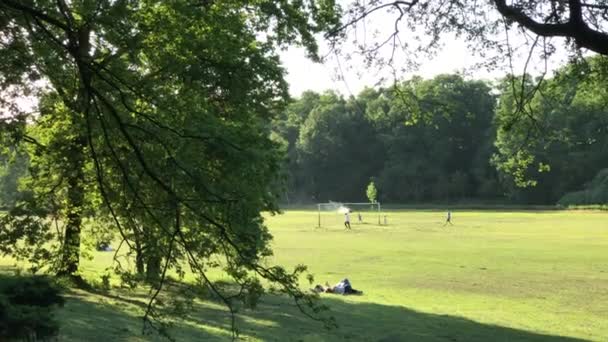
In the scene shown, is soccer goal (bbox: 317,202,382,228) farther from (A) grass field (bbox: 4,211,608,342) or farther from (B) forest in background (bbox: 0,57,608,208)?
(A) grass field (bbox: 4,211,608,342)

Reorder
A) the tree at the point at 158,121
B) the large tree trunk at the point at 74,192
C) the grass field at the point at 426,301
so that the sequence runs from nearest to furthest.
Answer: the tree at the point at 158,121, the large tree trunk at the point at 74,192, the grass field at the point at 426,301

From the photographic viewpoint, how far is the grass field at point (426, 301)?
43.4 ft

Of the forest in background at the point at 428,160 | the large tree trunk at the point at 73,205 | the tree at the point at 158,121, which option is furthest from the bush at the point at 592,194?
the large tree trunk at the point at 73,205

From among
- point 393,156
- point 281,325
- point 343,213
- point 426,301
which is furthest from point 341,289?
point 393,156

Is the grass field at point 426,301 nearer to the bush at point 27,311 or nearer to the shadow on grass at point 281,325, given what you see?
the shadow on grass at point 281,325

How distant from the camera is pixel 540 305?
17828mm

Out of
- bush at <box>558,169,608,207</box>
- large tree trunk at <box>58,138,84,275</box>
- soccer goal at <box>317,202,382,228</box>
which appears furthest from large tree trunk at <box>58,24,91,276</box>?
bush at <box>558,169,608,207</box>

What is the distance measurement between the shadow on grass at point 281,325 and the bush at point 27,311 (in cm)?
115

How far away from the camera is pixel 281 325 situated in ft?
47.5

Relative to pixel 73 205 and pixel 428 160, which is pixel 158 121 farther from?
pixel 428 160

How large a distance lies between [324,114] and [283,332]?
95.1 metres

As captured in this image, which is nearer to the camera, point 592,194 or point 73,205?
point 73,205

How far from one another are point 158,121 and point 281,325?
788 cm

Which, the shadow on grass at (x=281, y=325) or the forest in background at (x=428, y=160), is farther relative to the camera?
the forest in background at (x=428, y=160)
